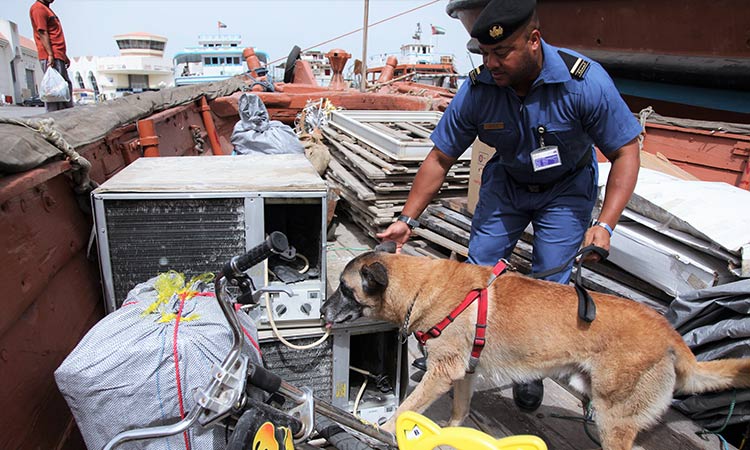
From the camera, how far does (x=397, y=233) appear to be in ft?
8.79

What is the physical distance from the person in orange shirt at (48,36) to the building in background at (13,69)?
3243cm

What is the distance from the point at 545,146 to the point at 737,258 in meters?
1.50

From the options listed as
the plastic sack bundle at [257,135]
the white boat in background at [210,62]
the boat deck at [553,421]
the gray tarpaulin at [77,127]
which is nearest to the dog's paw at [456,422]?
the boat deck at [553,421]

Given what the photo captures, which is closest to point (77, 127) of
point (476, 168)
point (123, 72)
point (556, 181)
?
point (556, 181)

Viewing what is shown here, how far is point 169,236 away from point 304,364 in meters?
0.99

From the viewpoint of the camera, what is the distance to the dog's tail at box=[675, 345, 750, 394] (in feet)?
6.92

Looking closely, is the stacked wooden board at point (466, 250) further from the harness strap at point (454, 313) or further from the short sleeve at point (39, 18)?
the short sleeve at point (39, 18)

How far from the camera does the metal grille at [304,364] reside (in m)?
2.41

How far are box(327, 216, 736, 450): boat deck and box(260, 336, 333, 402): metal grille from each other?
670mm

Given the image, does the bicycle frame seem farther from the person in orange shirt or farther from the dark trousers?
the person in orange shirt

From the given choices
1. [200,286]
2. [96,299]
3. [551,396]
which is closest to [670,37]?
[551,396]

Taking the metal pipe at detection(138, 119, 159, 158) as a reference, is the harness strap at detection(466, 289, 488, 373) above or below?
below

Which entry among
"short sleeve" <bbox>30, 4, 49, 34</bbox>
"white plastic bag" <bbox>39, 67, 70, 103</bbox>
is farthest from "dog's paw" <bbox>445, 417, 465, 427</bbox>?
"short sleeve" <bbox>30, 4, 49, 34</bbox>

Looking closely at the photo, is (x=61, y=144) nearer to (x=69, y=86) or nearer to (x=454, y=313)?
(x=454, y=313)
